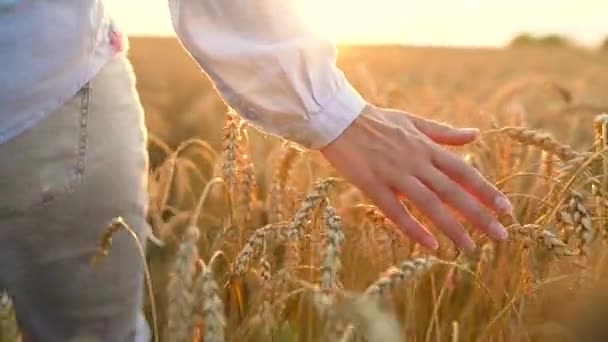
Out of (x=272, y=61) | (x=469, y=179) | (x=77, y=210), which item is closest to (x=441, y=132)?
(x=469, y=179)

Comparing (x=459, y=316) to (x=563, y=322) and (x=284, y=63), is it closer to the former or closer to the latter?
(x=563, y=322)

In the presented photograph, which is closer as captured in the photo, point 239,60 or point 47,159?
point 239,60

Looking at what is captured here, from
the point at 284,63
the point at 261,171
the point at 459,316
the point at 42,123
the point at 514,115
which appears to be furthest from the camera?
the point at 261,171

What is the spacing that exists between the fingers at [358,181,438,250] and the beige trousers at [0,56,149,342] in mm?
298

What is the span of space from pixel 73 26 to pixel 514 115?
95 centimetres

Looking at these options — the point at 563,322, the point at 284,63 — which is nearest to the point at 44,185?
the point at 284,63

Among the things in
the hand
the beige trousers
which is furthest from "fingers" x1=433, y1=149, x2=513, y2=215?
the beige trousers

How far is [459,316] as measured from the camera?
57.1 inches

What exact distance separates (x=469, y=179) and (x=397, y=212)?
70 mm

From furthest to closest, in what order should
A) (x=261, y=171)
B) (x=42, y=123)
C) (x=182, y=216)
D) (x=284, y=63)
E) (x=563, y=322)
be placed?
(x=261, y=171) < (x=182, y=216) < (x=563, y=322) < (x=42, y=123) < (x=284, y=63)

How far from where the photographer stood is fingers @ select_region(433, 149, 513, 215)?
3.30ft

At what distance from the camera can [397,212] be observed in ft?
3.33

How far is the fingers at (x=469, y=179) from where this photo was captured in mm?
1007

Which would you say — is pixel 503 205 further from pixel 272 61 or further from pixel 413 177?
pixel 272 61
